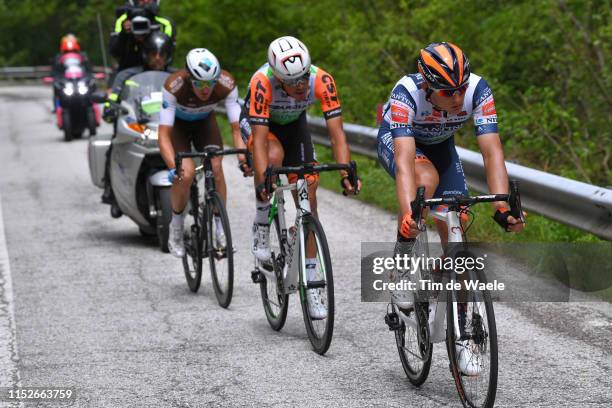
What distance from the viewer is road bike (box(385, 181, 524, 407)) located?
5.21 metres

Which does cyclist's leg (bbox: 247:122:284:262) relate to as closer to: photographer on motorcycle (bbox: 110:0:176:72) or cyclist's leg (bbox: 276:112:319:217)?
cyclist's leg (bbox: 276:112:319:217)

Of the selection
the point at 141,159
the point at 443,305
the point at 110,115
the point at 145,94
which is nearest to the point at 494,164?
the point at 443,305

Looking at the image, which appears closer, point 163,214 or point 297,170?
point 297,170

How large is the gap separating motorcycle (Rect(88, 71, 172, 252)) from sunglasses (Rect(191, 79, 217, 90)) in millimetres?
1765

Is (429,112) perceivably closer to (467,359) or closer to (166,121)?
(467,359)

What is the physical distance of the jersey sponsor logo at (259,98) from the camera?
24.3ft

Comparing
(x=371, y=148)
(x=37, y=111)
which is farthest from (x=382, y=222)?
(x=37, y=111)

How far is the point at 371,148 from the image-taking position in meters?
13.5

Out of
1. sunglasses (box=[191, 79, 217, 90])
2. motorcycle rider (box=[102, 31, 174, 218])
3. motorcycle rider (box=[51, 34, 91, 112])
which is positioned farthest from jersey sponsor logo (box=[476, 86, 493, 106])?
motorcycle rider (box=[51, 34, 91, 112])

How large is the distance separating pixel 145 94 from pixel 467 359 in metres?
6.68

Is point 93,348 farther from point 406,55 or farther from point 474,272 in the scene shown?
point 406,55

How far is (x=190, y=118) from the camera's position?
31.3ft

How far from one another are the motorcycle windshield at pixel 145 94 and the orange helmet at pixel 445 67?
578cm

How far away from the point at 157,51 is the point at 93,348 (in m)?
5.24
